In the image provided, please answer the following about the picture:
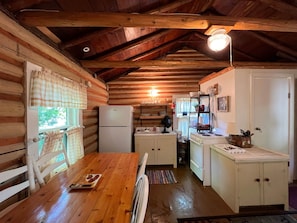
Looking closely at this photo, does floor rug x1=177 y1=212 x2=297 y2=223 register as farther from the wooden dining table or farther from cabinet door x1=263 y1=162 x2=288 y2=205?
the wooden dining table

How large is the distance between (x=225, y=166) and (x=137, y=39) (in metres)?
2.60

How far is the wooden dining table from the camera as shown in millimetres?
1159

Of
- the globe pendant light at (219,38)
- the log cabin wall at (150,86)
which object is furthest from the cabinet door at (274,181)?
the log cabin wall at (150,86)

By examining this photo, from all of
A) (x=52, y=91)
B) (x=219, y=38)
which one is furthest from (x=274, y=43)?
(x=52, y=91)

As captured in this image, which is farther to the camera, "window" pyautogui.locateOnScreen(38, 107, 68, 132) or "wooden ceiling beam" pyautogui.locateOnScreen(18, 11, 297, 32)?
"window" pyautogui.locateOnScreen(38, 107, 68, 132)

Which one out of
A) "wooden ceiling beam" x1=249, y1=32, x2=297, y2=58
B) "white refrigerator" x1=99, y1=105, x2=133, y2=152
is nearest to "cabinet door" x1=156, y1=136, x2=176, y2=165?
"white refrigerator" x1=99, y1=105, x2=133, y2=152

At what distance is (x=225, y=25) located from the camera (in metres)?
2.26

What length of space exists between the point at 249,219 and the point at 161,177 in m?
1.89

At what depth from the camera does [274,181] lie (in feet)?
8.60

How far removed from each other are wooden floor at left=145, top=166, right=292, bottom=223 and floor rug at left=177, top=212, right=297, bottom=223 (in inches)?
3.6

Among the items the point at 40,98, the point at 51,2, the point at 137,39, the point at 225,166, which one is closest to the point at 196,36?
the point at 137,39

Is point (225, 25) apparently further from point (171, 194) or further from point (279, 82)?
point (171, 194)

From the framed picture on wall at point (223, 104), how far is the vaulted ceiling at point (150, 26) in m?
0.68

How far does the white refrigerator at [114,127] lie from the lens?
4.62m
